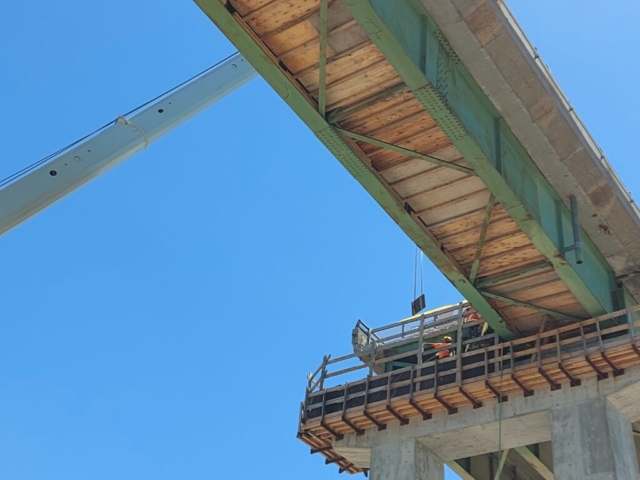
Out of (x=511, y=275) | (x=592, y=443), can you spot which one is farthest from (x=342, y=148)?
(x=592, y=443)

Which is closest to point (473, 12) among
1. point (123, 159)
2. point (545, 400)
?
point (545, 400)

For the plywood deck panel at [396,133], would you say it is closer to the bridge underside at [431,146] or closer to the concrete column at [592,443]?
the bridge underside at [431,146]

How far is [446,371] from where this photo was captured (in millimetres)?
22922

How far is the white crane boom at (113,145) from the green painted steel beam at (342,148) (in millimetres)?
7642

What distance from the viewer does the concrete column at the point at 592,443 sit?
1956 centimetres

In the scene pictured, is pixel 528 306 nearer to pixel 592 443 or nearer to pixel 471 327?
pixel 471 327

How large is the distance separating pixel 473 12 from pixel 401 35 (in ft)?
8.02

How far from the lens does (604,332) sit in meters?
20.9

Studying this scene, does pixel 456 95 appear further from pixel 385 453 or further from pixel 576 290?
pixel 385 453

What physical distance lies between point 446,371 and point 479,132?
7.51 m

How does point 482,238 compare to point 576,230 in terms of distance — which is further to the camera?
point 576,230

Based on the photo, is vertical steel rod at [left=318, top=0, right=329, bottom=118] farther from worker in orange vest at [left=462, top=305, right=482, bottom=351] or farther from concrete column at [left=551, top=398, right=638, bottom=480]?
worker in orange vest at [left=462, top=305, right=482, bottom=351]

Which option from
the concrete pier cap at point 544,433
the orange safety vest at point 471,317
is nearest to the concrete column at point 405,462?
the concrete pier cap at point 544,433

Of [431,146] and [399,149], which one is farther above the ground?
[431,146]
